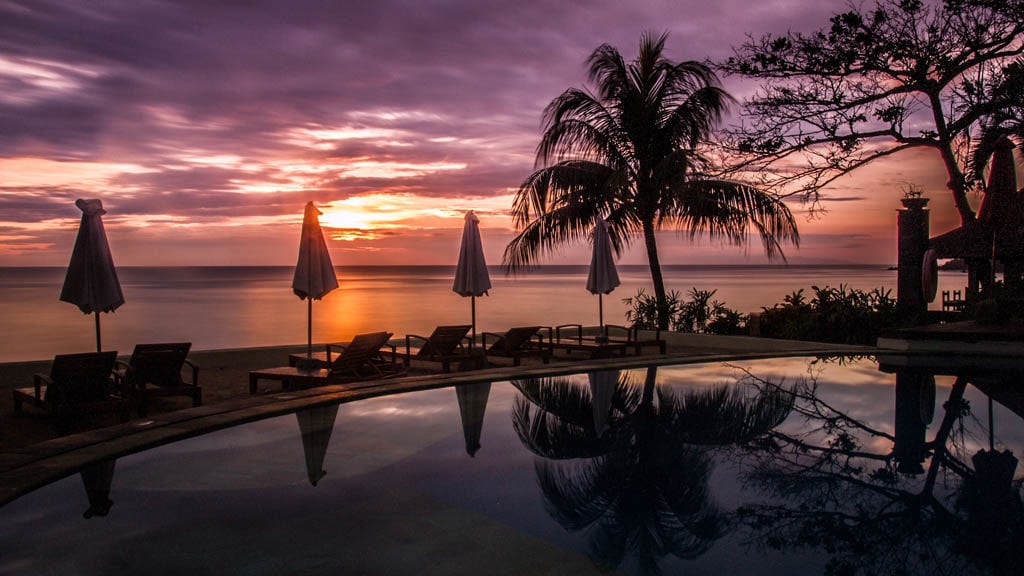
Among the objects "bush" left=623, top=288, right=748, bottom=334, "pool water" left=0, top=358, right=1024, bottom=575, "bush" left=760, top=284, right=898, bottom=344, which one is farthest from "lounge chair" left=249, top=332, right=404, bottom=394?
"bush" left=760, top=284, right=898, bottom=344

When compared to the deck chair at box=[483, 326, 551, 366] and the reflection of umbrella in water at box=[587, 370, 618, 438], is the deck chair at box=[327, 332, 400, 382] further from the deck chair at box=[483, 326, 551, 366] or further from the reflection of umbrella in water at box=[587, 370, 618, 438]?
the reflection of umbrella in water at box=[587, 370, 618, 438]

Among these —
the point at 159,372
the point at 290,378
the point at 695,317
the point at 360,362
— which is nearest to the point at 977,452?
the point at 360,362

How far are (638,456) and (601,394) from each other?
226 centimetres

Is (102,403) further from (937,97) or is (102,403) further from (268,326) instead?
(268,326)

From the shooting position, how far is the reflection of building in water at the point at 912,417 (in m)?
5.32

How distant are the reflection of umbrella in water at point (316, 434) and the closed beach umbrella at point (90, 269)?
2456 millimetres

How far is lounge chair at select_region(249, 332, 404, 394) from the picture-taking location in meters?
7.37

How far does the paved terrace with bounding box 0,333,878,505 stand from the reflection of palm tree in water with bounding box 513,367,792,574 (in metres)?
1.14

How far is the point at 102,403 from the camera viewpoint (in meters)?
5.82

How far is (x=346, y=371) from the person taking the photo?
7609 millimetres

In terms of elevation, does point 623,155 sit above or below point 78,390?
above

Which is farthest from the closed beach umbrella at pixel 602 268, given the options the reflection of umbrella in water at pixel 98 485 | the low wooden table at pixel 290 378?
the reflection of umbrella in water at pixel 98 485

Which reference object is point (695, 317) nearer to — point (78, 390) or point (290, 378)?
point (290, 378)

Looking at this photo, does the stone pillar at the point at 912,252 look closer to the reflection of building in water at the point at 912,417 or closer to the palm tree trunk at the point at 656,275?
the palm tree trunk at the point at 656,275
